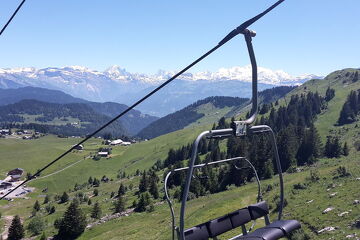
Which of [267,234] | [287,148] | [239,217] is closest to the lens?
[267,234]

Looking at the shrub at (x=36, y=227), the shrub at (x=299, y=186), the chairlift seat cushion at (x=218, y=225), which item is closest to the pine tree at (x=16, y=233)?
the shrub at (x=36, y=227)

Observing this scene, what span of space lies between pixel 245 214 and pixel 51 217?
8699 cm

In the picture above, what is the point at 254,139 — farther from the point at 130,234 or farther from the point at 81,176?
the point at 81,176

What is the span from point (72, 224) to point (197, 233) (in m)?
56.9

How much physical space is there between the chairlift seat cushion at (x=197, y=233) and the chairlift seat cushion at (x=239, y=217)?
5.01 feet

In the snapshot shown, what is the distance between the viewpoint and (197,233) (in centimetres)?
977

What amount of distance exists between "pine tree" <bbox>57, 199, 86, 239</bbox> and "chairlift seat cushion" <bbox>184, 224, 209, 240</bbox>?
5641 centimetres

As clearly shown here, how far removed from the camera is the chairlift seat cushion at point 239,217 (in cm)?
1133

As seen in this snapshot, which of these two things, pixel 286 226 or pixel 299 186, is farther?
pixel 299 186

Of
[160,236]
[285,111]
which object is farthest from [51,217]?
[285,111]

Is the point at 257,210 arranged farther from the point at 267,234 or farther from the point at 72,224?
the point at 72,224

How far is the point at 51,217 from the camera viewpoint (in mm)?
88312

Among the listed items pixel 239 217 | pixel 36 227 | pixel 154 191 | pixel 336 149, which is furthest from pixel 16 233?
pixel 336 149

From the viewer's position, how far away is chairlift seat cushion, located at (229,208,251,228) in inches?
446
